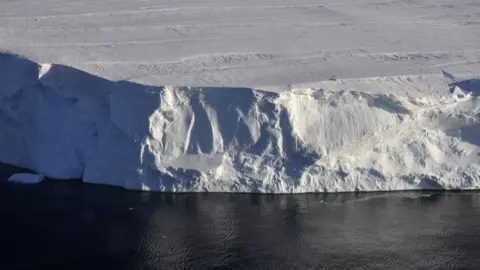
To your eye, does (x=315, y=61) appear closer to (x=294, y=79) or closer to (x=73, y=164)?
(x=294, y=79)

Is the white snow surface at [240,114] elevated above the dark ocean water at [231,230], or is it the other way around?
the white snow surface at [240,114]

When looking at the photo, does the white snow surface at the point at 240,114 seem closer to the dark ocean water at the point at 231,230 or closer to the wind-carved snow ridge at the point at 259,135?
the wind-carved snow ridge at the point at 259,135

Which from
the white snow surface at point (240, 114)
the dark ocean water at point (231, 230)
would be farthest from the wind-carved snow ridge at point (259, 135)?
the dark ocean water at point (231, 230)

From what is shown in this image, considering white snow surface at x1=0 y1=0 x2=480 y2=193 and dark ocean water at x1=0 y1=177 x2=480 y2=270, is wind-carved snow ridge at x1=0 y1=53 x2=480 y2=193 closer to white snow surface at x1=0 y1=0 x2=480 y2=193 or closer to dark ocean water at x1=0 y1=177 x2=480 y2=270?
white snow surface at x1=0 y1=0 x2=480 y2=193

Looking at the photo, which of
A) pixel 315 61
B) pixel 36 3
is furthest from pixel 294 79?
pixel 36 3

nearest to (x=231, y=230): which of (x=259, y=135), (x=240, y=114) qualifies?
(x=259, y=135)

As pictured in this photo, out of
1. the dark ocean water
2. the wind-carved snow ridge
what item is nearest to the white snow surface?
the wind-carved snow ridge
